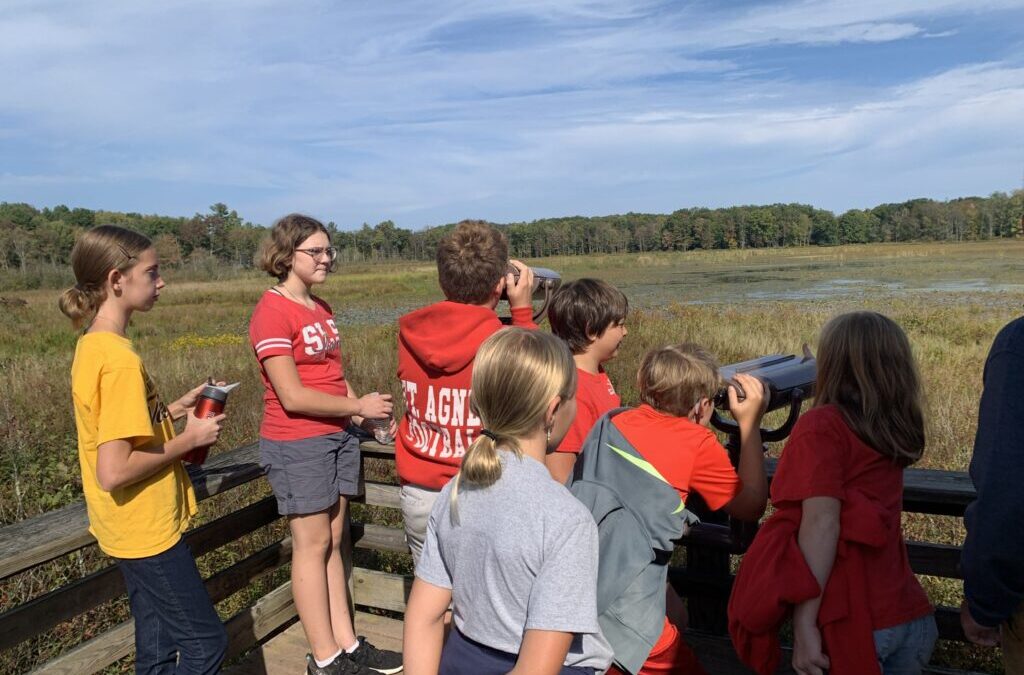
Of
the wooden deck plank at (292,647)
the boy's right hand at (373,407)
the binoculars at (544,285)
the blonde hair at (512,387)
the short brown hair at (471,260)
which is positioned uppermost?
the short brown hair at (471,260)

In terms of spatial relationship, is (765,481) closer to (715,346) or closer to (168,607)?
(168,607)

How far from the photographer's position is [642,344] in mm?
12477

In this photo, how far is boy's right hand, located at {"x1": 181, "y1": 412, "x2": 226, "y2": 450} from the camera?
214 centimetres

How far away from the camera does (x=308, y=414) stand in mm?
2545

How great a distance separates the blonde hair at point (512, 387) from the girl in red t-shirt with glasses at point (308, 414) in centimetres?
104

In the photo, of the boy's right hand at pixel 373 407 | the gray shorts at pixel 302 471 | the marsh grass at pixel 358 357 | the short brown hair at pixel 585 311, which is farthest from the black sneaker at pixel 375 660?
the marsh grass at pixel 358 357

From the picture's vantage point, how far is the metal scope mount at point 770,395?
7.02ft

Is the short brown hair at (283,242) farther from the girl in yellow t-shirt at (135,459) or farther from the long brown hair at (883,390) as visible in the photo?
the long brown hair at (883,390)

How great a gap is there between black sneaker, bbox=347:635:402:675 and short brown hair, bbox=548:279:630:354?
4.64ft

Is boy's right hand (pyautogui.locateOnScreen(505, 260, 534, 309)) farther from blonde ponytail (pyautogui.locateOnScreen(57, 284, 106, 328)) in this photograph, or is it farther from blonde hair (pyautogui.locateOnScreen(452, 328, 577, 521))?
blonde ponytail (pyautogui.locateOnScreen(57, 284, 106, 328))

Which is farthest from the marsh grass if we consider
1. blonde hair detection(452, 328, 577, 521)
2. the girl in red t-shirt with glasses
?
blonde hair detection(452, 328, 577, 521)

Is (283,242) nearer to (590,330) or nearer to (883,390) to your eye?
(590,330)

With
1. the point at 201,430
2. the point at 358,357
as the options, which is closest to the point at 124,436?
the point at 201,430

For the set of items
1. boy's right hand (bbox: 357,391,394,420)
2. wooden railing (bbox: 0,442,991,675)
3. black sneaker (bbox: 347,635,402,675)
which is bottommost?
black sneaker (bbox: 347,635,402,675)
